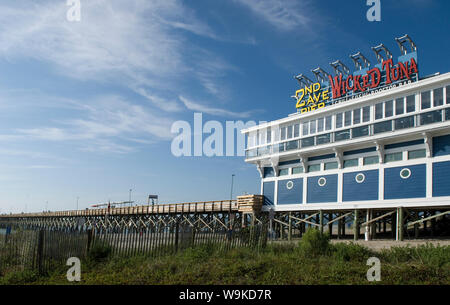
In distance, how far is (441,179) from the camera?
804 inches

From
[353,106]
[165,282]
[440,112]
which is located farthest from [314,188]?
[165,282]

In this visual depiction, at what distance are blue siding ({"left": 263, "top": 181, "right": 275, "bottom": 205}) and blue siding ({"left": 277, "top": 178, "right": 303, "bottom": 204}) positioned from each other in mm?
677

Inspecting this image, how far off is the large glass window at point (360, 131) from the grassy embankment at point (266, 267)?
11277mm

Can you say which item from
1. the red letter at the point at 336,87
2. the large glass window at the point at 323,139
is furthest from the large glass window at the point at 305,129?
the red letter at the point at 336,87

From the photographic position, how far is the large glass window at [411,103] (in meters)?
22.0

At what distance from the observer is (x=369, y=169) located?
78.8 ft

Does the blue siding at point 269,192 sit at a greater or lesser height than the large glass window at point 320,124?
lesser

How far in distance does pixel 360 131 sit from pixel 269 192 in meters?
9.18

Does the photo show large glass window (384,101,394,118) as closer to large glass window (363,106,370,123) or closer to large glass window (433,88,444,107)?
large glass window (363,106,370,123)

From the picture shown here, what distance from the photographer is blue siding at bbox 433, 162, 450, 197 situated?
20.2 metres

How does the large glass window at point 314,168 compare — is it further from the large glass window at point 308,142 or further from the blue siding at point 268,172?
the blue siding at point 268,172

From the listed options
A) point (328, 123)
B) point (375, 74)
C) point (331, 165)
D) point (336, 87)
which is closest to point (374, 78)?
point (375, 74)

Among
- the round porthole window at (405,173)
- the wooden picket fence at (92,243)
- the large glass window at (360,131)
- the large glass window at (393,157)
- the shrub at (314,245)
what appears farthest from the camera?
the large glass window at (360,131)

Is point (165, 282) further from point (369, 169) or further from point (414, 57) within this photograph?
point (414, 57)
